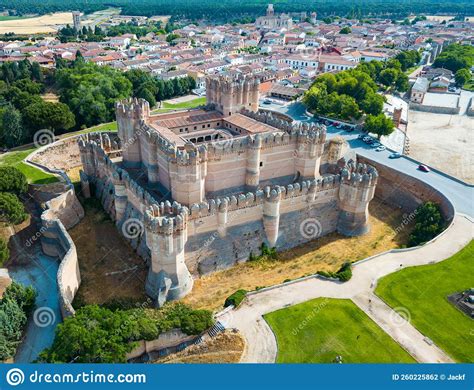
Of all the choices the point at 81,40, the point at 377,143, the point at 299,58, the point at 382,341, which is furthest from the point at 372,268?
the point at 81,40

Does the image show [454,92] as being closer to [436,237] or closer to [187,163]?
[436,237]

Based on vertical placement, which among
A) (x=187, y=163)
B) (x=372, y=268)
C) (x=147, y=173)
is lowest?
(x=372, y=268)

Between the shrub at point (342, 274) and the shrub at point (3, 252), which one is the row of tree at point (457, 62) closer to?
the shrub at point (342, 274)

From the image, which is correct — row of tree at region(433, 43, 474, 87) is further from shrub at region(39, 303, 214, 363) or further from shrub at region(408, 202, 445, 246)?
shrub at region(39, 303, 214, 363)

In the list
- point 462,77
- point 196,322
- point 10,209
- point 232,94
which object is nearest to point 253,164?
point 232,94

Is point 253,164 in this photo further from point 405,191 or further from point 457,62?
point 457,62

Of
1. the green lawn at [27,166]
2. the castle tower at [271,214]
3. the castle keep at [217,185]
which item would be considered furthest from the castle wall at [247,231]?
the green lawn at [27,166]
